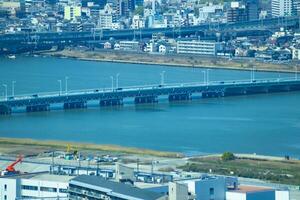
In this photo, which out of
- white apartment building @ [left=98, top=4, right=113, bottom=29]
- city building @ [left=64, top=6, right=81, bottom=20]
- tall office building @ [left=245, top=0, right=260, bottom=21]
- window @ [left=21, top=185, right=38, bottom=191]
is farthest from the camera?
city building @ [left=64, top=6, right=81, bottom=20]

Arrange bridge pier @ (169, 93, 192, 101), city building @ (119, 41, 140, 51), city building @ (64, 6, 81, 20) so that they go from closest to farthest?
bridge pier @ (169, 93, 192, 101) < city building @ (119, 41, 140, 51) < city building @ (64, 6, 81, 20)

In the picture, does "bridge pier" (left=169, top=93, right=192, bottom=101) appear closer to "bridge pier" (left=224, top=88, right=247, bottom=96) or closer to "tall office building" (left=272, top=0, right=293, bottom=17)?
"bridge pier" (left=224, top=88, right=247, bottom=96)

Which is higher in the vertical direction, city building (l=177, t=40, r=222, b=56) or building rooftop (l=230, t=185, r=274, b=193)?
building rooftop (l=230, t=185, r=274, b=193)

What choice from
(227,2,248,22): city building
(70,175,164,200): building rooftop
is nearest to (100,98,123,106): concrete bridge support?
(70,175,164,200): building rooftop

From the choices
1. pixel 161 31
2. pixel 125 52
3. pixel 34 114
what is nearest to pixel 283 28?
pixel 161 31

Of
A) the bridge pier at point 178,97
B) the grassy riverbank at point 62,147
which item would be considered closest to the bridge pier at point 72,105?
the bridge pier at point 178,97

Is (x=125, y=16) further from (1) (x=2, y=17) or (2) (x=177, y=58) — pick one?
(2) (x=177, y=58)
